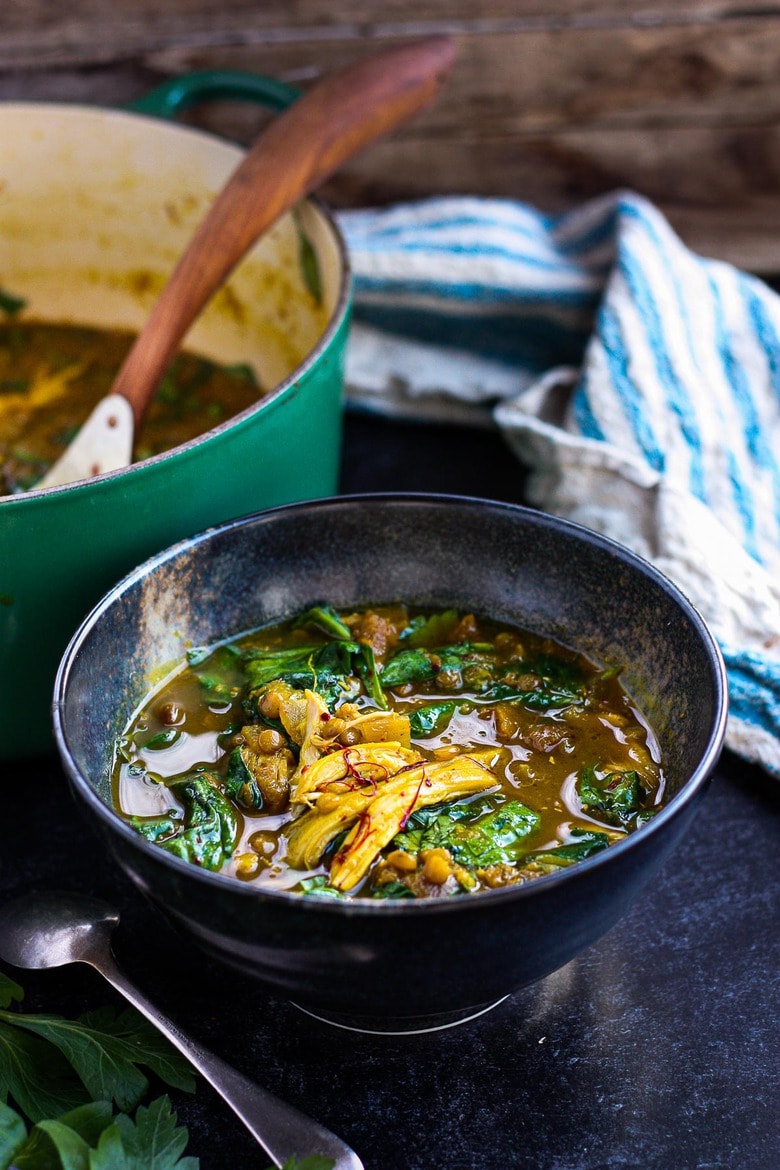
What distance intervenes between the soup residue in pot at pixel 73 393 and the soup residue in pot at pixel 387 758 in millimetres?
703

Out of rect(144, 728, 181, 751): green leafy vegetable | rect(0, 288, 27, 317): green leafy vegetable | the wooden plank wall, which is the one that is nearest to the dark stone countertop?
rect(144, 728, 181, 751): green leafy vegetable

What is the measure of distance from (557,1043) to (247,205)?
1.42m

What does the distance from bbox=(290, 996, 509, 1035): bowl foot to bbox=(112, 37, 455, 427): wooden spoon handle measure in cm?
106

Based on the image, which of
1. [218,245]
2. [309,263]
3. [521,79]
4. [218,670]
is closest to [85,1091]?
[218,670]

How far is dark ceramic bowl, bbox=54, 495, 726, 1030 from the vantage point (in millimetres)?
1281

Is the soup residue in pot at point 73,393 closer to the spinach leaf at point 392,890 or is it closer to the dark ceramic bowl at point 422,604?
the dark ceramic bowl at point 422,604

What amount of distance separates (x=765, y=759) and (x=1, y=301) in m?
1.86

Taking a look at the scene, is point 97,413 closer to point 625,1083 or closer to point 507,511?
point 507,511

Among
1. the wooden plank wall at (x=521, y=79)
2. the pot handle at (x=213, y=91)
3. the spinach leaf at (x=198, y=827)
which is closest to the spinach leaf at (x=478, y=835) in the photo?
the spinach leaf at (x=198, y=827)

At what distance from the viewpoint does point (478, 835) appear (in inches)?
59.2

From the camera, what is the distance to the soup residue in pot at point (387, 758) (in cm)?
148

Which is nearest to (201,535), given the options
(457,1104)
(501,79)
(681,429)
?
(457,1104)

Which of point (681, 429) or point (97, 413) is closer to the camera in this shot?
point (97, 413)

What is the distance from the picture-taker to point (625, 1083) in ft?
5.07
